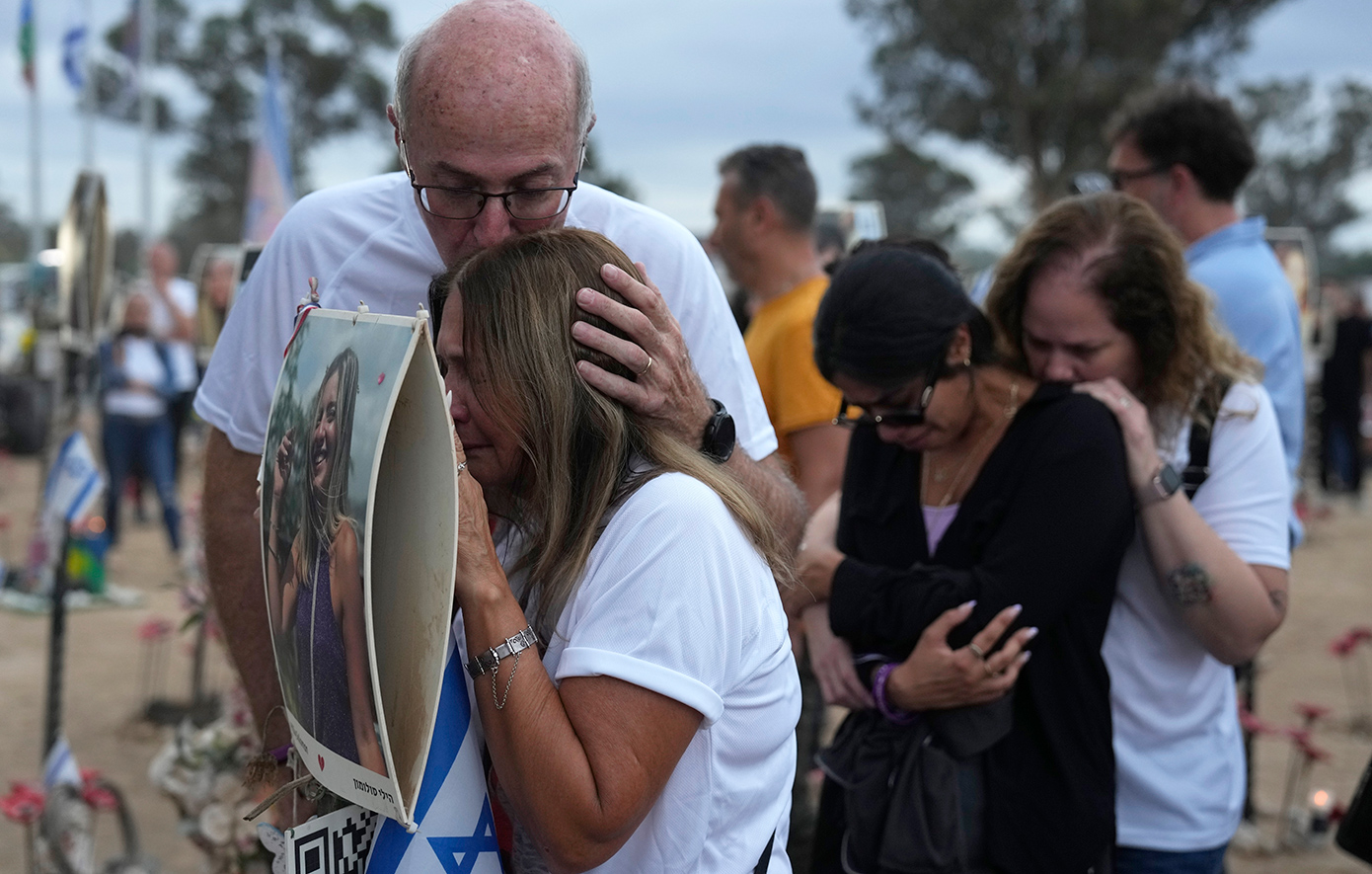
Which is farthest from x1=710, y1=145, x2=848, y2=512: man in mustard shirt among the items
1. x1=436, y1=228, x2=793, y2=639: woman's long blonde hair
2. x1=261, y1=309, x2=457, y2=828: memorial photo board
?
x1=261, y1=309, x2=457, y2=828: memorial photo board

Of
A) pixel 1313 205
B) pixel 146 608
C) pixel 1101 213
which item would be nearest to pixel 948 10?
pixel 1313 205

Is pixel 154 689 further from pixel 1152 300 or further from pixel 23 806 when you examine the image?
pixel 1152 300

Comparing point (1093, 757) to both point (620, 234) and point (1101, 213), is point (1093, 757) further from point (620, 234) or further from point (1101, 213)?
point (620, 234)

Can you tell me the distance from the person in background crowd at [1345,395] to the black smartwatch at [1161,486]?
1101 centimetres

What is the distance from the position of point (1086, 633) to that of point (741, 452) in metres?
0.68

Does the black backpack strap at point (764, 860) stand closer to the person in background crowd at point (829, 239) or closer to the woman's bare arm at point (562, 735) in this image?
the woman's bare arm at point (562, 735)

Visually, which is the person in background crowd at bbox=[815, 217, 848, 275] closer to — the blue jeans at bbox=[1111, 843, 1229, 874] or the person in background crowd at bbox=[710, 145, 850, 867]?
the person in background crowd at bbox=[710, 145, 850, 867]

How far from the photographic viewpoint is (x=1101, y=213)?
2.21 m

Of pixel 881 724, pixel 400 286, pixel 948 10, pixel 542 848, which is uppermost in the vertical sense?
pixel 948 10

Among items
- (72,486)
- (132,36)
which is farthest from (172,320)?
(72,486)

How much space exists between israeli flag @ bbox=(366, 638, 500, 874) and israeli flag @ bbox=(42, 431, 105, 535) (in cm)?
264

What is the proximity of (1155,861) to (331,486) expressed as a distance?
5.26 ft

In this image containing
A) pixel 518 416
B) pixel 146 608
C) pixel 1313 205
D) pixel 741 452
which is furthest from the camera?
pixel 1313 205

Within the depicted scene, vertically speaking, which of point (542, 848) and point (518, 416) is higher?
point (518, 416)
